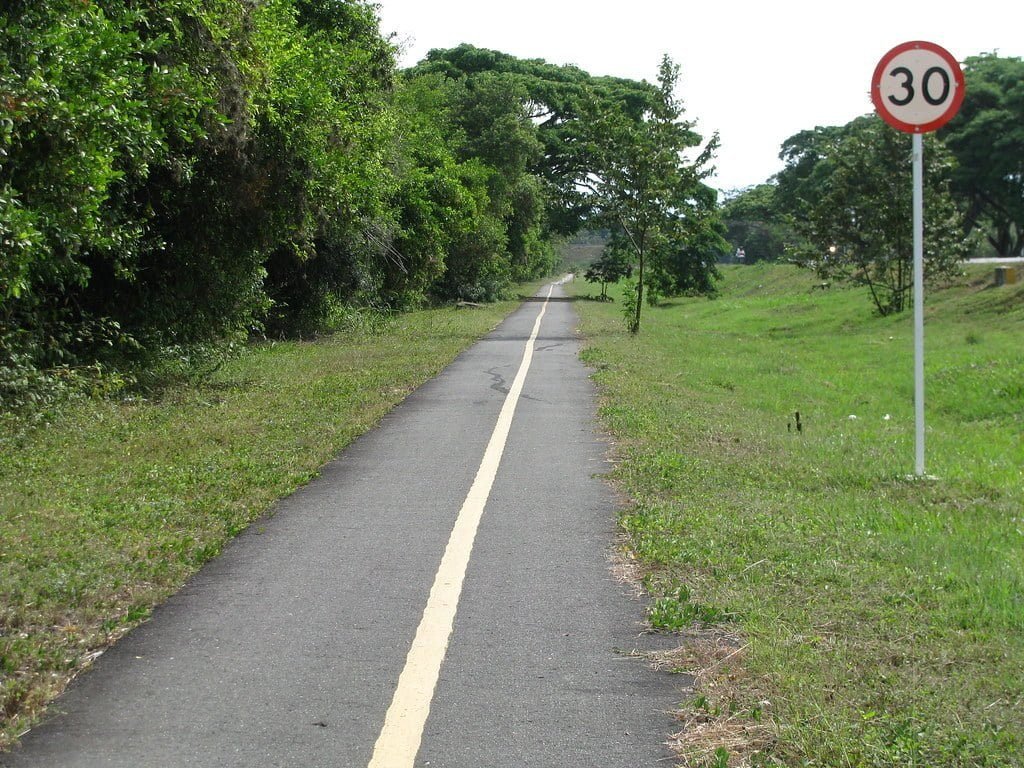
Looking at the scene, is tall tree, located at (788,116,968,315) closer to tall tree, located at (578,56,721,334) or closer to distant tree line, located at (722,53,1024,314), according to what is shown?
distant tree line, located at (722,53,1024,314)

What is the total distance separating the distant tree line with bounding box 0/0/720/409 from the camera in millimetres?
10000

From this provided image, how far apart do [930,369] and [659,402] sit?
811cm

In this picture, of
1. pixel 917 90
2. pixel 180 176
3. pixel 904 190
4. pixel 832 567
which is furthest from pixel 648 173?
pixel 832 567

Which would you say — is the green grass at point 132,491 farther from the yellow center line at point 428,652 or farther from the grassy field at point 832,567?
the grassy field at point 832,567

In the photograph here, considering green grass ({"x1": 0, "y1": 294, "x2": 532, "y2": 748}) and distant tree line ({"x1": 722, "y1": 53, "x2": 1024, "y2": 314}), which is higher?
distant tree line ({"x1": 722, "y1": 53, "x2": 1024, "y2": 314})

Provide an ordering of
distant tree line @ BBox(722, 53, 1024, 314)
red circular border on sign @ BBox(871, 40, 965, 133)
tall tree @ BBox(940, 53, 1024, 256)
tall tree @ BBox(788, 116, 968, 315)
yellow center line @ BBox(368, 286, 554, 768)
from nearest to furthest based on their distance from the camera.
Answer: yellow center line @ BBox(368, 286, 554, 768)
red circular border on sign @ BBox(871, 40, 965, 133)
tall tree @ BBox(788, 116, 968, 315)
distant tree line @ BBox(722, 53, 1024, 314)
tall tree @ BBox(940, 53, 1024, 256)

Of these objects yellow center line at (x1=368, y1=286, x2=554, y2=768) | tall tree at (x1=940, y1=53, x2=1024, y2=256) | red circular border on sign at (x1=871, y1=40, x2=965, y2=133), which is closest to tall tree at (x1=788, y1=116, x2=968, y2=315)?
tall tree at (x1=940, y1=53, x2=1024, y2=256)

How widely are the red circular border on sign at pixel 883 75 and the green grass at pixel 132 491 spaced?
5.77 meters

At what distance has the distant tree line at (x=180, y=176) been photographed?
10000 mm

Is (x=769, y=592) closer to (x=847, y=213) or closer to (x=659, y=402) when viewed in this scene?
(x=659, y=402)

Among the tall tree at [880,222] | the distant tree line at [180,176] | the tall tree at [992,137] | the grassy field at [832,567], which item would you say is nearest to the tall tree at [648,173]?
the distant tree line at [180,176]

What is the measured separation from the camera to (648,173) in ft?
92.5

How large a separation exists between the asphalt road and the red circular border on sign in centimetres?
397

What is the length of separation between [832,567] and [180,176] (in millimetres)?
10945
